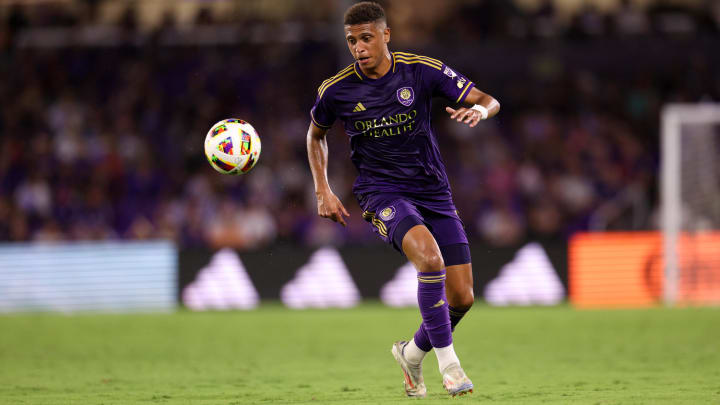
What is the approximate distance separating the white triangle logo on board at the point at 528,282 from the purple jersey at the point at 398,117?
980 cm

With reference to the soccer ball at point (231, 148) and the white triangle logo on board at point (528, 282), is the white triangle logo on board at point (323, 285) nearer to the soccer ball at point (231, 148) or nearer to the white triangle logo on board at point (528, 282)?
the white triangle logo on board at point (528, 282)

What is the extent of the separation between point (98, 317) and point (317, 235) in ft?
13.8

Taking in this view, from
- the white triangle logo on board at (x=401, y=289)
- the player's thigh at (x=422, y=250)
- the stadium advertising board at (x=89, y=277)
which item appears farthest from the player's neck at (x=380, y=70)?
the stadium advertising board at (x=89, y=277)

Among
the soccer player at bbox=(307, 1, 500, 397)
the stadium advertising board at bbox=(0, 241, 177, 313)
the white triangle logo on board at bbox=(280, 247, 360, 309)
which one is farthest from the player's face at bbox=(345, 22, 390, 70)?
the stadium advertising board at bbox=(0, 241, 177, 313)

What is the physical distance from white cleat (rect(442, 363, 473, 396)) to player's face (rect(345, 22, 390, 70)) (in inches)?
81.8

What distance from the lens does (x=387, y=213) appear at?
21.5 ft

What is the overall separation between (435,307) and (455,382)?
1.60ft

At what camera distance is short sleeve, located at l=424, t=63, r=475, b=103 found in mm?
6711

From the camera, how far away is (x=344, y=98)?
266 inches

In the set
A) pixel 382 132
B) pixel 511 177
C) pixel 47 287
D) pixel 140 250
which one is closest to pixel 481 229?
pixel 511 177

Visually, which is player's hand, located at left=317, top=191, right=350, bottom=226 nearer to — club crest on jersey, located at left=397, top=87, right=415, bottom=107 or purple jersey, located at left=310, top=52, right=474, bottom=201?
purple jersey, located at left=310, top=52, right=474, bottom=201

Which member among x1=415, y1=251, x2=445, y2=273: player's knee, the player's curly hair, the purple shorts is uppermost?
the player's curly hair

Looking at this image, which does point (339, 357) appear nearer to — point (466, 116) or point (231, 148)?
point (231, 148)

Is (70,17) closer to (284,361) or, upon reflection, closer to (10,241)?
(10,241)
